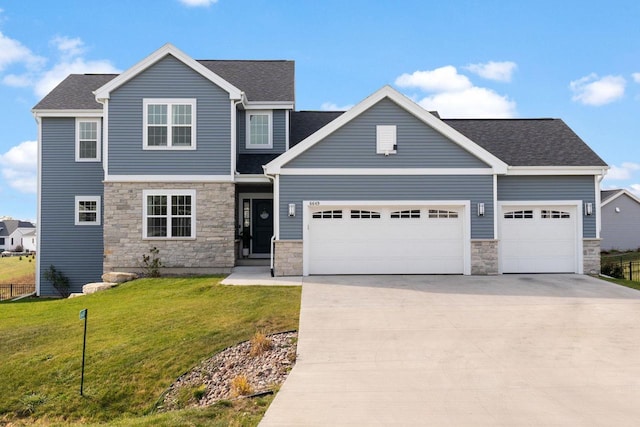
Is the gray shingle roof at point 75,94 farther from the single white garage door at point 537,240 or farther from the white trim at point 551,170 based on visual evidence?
the single white garage door at point 537,240

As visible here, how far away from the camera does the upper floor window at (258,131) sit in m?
16.7

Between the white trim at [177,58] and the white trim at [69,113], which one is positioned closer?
the white trim at [177,58]

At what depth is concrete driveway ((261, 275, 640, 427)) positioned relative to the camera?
4875mm

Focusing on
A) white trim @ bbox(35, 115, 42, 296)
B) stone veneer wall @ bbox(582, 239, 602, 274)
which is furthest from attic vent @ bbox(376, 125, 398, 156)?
white trim @ bbox(35, 115, 42, 296)

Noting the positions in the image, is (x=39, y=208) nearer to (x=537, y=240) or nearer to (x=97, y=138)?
(x=97, y=138)

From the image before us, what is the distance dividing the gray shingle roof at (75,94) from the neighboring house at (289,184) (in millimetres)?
85

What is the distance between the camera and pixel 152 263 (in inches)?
587

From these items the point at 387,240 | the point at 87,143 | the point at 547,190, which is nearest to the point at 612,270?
the point at 547,190

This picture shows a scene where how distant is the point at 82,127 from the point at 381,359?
50.9ft

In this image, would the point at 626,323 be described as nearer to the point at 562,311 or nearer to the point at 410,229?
the point at 562,311

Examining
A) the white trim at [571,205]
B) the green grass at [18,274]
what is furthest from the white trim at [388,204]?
the green grass at [18,274]

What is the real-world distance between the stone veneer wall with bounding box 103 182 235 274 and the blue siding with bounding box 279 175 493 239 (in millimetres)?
2556

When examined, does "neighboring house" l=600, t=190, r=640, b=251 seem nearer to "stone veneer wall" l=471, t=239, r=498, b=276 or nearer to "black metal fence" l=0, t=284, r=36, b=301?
"stone veneer wall" l=471, t=239, r=498, b=276

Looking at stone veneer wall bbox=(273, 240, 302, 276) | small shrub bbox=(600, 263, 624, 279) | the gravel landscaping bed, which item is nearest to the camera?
the gravel landscaping bed
